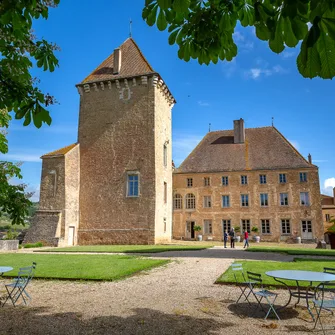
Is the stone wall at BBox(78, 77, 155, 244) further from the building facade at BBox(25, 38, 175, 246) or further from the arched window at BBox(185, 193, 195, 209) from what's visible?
the arched window at BBox(185, 193, 195, 209)

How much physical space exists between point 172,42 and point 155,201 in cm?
2066

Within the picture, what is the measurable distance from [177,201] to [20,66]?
31.5 m

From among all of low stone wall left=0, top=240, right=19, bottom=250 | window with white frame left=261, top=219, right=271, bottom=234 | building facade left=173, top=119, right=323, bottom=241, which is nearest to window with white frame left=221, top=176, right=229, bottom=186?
building facade left=173, top=119, right=323, bottom=241

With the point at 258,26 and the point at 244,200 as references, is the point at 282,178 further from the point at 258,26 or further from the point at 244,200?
the point at 258,26

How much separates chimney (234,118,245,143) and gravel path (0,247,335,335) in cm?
2875

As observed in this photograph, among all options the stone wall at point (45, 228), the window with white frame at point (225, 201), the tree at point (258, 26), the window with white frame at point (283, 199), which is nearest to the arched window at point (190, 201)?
the window with white frame at point (225, 201)

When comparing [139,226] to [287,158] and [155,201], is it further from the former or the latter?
[287,158]

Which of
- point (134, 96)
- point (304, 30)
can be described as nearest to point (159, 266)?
point (304, 30)

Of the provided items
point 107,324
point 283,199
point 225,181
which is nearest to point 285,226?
point 283,199

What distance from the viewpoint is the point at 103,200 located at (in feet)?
79.9

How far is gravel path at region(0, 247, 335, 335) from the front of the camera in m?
4.76

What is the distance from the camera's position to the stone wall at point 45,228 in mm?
22302

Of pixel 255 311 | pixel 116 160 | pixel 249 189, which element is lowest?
pixel 255 311

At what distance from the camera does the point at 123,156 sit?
80.5ft
